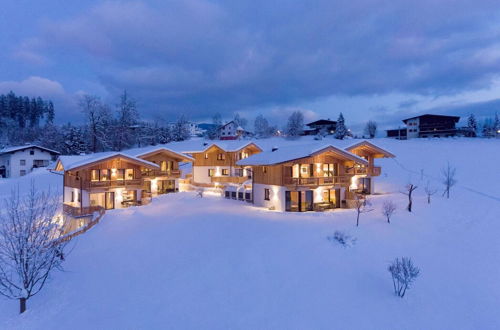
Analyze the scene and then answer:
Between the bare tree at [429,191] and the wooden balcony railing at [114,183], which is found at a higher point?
the wooden balcony railing at [114,183]

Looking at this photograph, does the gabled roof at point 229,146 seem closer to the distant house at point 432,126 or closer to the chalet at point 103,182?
the chalet at point 103,182

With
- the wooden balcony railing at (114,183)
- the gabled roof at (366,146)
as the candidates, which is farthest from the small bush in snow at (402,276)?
the wooden balcony railing at (114,183)

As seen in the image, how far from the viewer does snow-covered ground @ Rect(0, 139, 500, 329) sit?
11.9m

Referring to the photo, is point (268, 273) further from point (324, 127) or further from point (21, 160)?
point (324, 127)

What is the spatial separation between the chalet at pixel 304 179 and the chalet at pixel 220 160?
12.3m

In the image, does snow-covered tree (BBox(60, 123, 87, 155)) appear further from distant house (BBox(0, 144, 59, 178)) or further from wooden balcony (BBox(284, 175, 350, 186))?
wooden balcony (BBox(284, 175, 350, 186))

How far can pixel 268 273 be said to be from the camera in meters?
14.9

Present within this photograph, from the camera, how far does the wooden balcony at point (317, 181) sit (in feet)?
83.4

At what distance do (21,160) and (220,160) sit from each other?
121ft

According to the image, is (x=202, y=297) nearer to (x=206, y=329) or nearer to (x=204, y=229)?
→ (x=206, y=329)

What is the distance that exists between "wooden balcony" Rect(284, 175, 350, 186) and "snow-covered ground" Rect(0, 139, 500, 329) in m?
2.93

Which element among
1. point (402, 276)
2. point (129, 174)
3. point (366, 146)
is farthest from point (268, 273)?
point (366, 146)

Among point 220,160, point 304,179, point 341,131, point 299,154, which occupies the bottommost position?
point 304,179

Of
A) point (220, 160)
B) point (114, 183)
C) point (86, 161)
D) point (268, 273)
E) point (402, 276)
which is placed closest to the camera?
point (402, 276)
